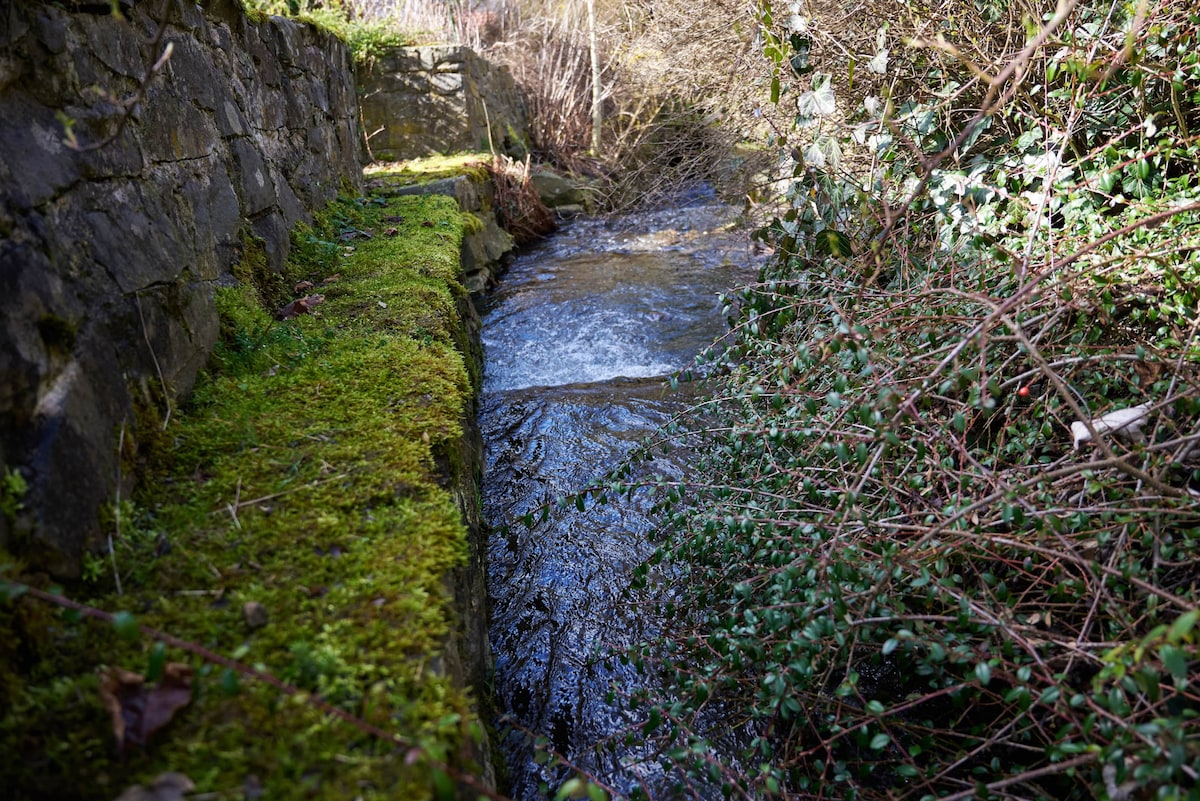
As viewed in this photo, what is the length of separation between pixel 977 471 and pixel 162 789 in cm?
199

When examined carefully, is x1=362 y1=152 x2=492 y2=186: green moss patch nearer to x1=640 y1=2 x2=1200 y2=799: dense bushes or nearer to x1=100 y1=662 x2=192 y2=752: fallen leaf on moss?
x1=640 y1=2 x2=1200 y2=799: dense bushes

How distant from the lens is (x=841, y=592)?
171cm

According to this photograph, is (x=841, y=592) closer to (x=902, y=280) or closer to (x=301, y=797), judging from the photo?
(x=301, y=797)

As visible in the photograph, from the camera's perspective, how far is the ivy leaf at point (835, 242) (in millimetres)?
3008

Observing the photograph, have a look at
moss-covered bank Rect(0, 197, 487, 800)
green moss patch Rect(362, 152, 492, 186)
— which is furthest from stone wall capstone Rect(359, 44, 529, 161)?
moss-covered bank Rect(0, 197, 487, 800)

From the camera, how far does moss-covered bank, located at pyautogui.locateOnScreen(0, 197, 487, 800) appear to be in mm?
1141

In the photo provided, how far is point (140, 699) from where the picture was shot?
4.00 ft

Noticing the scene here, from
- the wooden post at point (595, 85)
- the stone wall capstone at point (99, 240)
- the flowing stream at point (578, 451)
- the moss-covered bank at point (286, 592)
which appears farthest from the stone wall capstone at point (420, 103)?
the moss-covered bank at point (286, 592)

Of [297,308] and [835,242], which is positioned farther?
[297,308]

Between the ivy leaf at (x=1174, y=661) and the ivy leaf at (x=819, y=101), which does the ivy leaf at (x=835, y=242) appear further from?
the ivy leaf at (x=1174, y=661)

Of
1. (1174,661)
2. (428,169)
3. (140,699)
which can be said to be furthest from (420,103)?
(1174,661)

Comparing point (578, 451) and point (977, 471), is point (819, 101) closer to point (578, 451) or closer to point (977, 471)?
point (977, 471)

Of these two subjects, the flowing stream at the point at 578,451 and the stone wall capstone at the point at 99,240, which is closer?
the stone wall capstone at the point at 99,240

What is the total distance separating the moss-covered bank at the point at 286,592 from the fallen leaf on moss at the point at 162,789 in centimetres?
2
